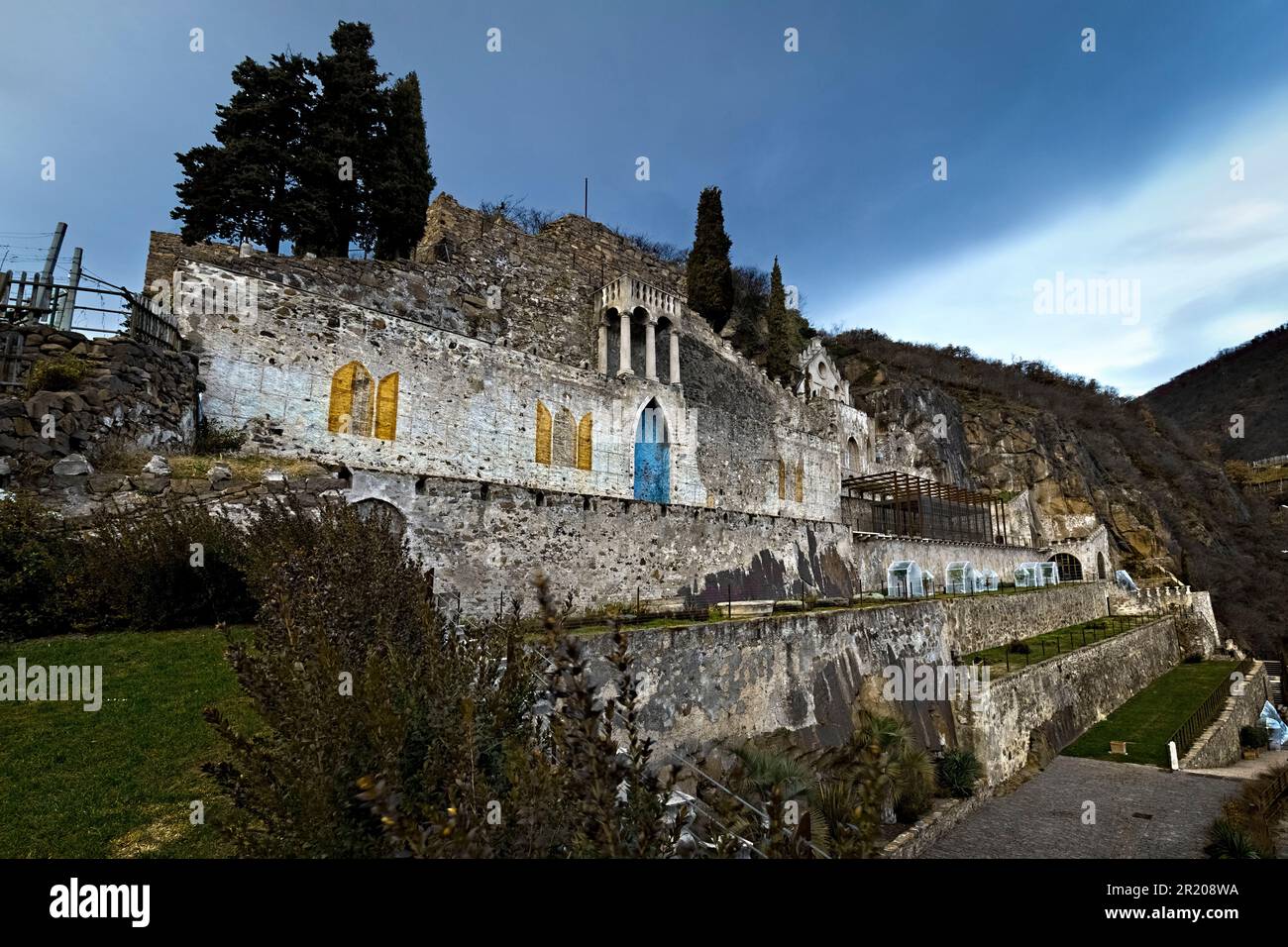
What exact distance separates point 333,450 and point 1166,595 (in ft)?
177

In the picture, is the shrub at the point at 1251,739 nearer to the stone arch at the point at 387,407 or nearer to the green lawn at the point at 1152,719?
the green lawn at the point at 1152,719

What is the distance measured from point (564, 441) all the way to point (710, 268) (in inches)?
966

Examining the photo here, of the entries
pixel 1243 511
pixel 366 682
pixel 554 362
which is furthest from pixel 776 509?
pixel 1243 511

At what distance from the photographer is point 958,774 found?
1530cm

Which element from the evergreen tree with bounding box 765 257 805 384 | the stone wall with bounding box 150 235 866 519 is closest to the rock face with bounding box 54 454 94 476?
the stone wall with bounding box 150 235 866 519

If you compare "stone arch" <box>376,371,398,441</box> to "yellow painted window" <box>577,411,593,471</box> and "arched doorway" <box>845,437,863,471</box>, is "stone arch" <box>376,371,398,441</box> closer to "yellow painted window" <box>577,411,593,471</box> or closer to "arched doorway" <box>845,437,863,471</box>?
"yellow painted window" <box>577,411,593,471</box>

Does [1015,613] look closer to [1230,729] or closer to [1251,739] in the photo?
[1230,729]

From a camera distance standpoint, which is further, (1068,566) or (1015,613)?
(1068,566)

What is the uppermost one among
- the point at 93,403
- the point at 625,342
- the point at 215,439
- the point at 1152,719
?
the point at 625,342

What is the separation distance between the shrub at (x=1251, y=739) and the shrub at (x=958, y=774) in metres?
19.5

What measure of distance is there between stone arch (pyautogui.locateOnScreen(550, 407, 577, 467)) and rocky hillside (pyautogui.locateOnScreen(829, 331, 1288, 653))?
3761cm

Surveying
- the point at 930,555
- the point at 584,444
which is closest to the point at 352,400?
the point at 584,444

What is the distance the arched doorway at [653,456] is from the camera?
1017 inches

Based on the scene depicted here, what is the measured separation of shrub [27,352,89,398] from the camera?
10.9 meters
